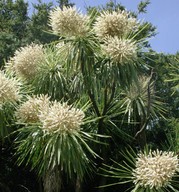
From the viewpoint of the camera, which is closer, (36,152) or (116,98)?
(36,152)

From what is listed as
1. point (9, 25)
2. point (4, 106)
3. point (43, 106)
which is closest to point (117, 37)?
point (43, 106)

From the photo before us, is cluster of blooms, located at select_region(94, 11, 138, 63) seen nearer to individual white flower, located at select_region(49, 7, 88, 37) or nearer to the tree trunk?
individual white flower, located at select_region(49, 7, 88, 37)

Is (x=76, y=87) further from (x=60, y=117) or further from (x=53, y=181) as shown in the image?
(x=60, y=117)

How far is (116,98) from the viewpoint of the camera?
19.1ft

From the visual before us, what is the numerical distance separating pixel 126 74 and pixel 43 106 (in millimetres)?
963

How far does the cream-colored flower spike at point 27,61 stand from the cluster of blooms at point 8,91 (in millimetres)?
436

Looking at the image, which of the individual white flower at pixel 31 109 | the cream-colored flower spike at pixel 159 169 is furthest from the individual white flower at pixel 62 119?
the cream-colored flower spike at pixel 159 169

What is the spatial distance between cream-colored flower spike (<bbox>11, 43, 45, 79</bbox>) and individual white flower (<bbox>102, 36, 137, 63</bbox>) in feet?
2.94

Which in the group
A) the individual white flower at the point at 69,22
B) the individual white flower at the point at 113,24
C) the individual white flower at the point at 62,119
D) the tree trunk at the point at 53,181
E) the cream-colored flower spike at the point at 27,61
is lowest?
the tree trunk at the point at 53,181

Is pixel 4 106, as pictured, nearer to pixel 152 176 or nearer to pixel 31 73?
pixel 31 73

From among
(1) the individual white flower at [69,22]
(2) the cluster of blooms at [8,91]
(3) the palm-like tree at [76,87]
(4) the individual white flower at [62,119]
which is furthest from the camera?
(1) the individual white flower at [69,22]

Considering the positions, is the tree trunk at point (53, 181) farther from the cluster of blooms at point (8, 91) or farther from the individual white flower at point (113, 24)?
the individual white flower at point (113, 24)

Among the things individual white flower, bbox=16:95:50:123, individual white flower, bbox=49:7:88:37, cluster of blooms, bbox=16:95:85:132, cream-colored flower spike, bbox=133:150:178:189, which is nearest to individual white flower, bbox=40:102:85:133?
cluster of blooms, bbox=16:95:85:132

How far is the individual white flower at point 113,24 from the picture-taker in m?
4.84
